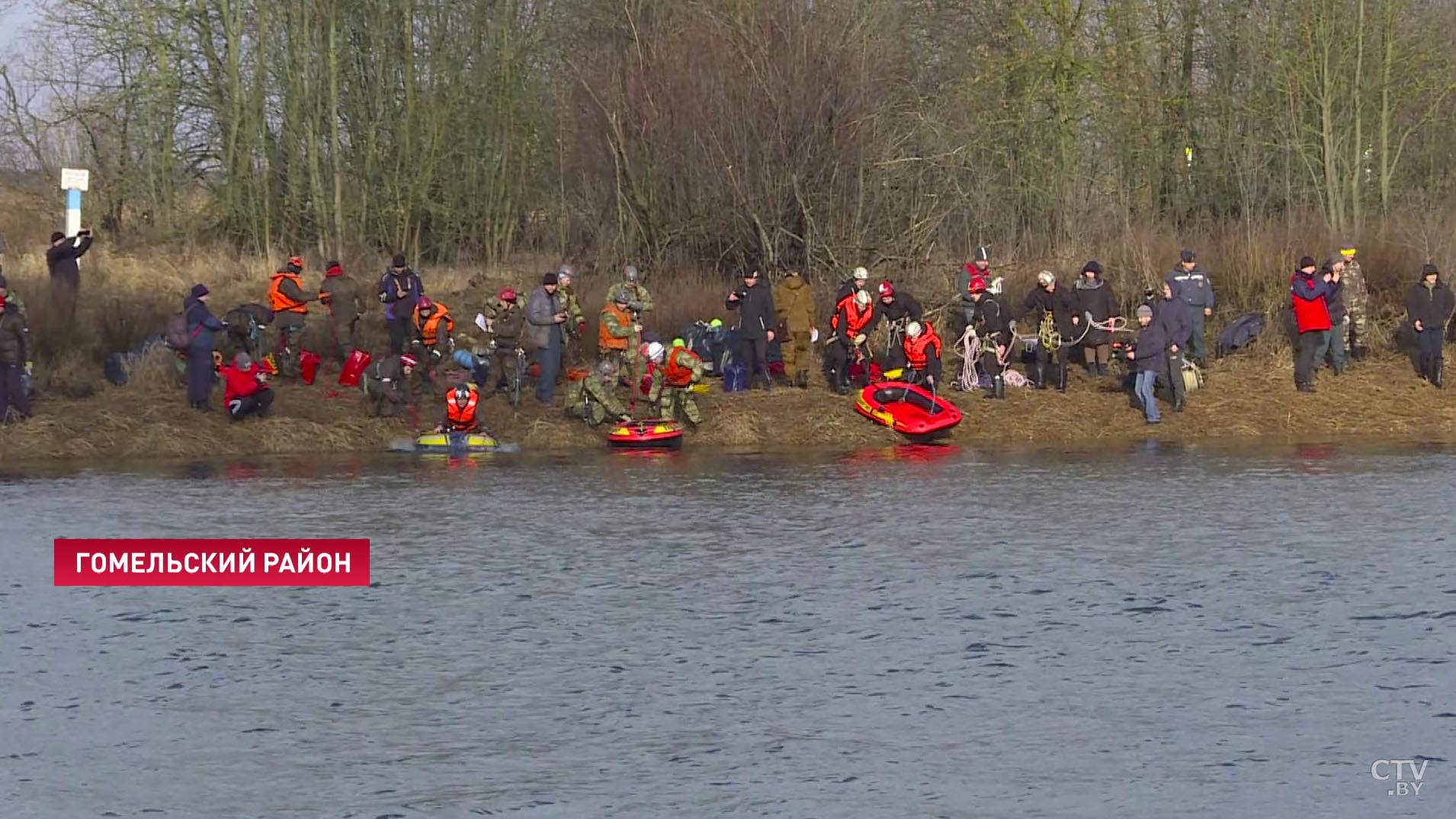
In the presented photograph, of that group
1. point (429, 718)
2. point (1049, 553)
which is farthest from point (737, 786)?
point (1049, 553)

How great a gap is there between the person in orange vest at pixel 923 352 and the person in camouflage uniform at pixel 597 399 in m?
4.04

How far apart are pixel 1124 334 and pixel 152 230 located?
67.4 feet

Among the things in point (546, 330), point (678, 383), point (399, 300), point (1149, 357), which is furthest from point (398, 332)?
point (1149, 357)

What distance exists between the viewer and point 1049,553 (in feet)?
54.9

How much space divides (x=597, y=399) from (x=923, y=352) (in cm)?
459

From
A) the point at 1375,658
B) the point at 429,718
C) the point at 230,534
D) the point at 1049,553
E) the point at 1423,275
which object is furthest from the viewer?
the point at 1423,275

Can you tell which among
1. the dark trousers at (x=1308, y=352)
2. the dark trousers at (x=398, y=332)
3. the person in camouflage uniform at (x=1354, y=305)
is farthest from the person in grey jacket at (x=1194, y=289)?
the dark trousers at (x=398, y=332)

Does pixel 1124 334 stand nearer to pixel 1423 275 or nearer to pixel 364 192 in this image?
pixel 1423 275

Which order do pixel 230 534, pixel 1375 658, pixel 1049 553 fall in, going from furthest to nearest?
pixel 230 534
pixel 1049 553
pixel 1375 658

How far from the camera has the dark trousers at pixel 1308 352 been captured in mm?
28453

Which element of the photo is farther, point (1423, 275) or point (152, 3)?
point (152, 3)

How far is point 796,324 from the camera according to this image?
95.2 ft

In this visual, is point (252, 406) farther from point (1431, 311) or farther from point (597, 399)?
point (1431, 311)

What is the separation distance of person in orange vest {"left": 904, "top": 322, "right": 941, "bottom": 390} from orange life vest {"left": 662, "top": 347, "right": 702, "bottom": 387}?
10.6ft
